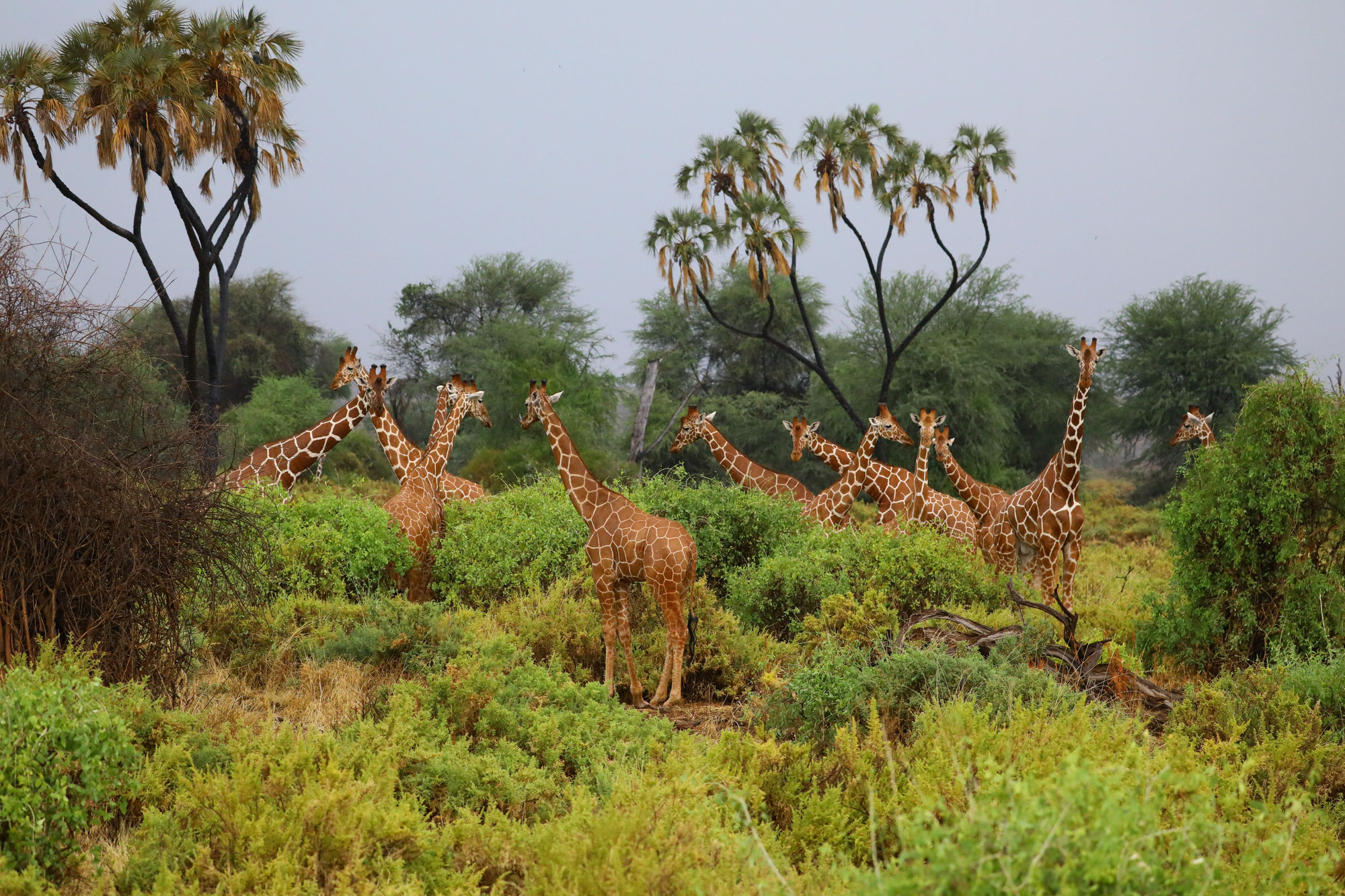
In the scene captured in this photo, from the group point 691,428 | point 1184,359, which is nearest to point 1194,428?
point 691,428

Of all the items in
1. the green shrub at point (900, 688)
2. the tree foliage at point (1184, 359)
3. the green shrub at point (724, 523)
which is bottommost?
the green shrub at point (900, 688)

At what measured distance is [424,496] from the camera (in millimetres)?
11336

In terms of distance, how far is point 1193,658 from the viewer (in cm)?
802

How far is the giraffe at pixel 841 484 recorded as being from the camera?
13.4 meters

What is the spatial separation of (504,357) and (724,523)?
2080cm

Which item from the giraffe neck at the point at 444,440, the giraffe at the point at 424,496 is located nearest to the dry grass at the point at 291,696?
the giraffe at the point at 424,496

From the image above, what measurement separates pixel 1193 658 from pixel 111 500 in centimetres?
776

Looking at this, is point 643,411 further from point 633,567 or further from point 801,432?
point 633,567

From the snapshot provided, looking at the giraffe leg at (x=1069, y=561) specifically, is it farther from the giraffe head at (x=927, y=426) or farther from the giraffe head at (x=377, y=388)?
the giraffe head at (x=377, y=388)

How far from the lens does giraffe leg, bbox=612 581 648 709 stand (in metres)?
7.67

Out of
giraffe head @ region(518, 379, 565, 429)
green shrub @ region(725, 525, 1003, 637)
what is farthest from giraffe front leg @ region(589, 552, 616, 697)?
green shrub @ region(725, 525, 1003, 637)

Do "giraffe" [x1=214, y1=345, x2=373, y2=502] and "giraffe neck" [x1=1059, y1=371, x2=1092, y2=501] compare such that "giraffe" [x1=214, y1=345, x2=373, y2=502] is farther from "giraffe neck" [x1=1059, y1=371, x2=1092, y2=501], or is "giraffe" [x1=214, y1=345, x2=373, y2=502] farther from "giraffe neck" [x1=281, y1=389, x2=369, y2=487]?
"giraffe neck" [x1=1059, y1=371, x2=1092, y2=501]

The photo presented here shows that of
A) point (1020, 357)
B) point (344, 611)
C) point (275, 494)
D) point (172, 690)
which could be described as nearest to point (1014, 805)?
point (172, 690)

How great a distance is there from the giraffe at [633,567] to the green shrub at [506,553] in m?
1.99
